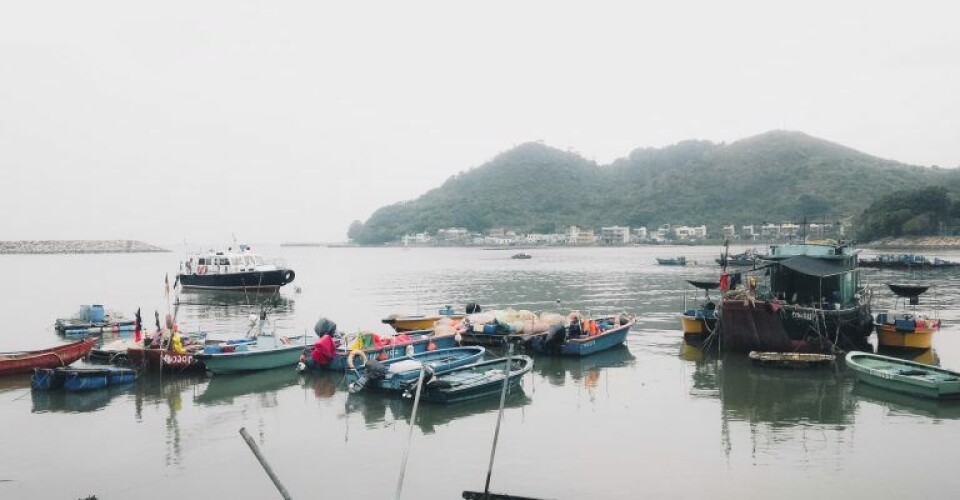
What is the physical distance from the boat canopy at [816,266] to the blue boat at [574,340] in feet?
21.8

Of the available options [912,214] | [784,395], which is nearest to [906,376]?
[784,395]

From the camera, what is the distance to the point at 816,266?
22.9m

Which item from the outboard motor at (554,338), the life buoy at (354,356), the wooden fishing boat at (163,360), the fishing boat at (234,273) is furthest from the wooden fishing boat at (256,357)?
the fishing boat at (234,273)

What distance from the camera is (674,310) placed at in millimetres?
38062

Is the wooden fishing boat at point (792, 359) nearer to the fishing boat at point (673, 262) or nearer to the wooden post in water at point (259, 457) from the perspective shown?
the wooden post in water at point (259, 457)

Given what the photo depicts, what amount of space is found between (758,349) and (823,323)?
7.96ft

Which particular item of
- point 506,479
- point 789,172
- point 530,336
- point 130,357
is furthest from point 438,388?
point 789,172

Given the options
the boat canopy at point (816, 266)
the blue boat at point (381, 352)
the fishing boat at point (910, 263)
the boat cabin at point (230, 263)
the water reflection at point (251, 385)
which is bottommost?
the water reflection at point (251, 385)

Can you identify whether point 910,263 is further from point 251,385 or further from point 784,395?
point 251,385

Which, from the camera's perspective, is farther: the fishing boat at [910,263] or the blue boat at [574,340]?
the fishing boat at [910,263]

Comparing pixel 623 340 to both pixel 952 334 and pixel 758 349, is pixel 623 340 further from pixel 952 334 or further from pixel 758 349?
pixel 952 334

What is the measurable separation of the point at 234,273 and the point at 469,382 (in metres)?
39.1

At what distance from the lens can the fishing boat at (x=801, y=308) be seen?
2180cm

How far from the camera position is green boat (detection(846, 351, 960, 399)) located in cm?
1617
